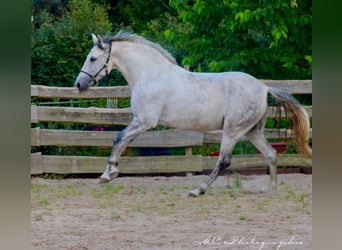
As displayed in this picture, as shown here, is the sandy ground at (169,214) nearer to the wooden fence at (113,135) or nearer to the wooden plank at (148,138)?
the wooden fence at (113,135)

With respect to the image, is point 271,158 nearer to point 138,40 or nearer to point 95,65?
point 138,40

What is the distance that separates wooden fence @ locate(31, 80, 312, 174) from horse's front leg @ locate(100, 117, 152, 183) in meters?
0.03

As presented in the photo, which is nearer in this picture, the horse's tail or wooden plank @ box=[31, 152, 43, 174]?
wooden plank @ box=[31, 152, 43, 174]

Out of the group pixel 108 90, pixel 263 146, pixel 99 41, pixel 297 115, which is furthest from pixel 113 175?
pixel 297 115

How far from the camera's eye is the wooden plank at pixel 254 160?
12.8 ft

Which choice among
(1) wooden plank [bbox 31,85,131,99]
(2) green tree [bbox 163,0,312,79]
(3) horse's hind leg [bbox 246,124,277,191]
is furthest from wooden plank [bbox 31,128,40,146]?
(3) horse's hind leg [bbox 246,124,277,191]

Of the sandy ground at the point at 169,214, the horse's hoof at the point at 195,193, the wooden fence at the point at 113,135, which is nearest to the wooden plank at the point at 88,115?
the wooden fence at the point at 113,135

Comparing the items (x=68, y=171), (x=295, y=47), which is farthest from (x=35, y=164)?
(x=295, y=47)

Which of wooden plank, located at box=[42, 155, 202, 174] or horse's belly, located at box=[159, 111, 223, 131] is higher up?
horse's belly, located at box=[159, 111, 223, 131]

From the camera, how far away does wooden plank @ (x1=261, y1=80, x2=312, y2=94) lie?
3867mm

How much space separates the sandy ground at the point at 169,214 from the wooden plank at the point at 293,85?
478 millimetres

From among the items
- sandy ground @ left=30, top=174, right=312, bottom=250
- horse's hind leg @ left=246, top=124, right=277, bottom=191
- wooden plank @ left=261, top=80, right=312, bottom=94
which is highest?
wooden plank @ left=261, top=80, right=312, bottom=94

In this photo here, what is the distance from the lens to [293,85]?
3.92 metres

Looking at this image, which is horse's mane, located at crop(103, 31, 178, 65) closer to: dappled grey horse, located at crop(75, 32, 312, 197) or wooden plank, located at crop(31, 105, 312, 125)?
dappled grey horse, located at crop(75, 32, 312, 197)
